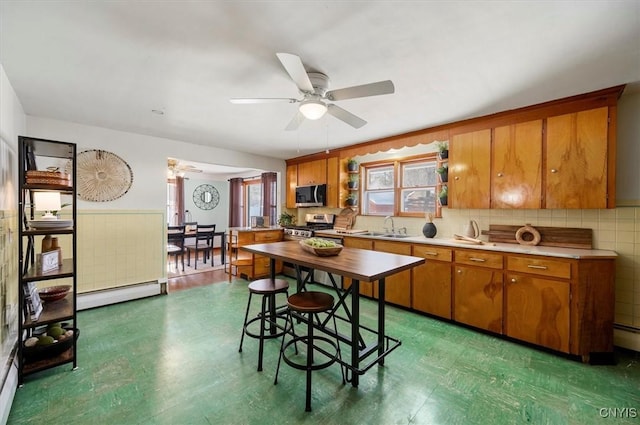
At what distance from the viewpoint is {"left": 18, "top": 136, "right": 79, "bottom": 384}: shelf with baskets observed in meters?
1.97

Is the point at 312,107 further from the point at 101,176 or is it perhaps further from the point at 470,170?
the point at 101,176

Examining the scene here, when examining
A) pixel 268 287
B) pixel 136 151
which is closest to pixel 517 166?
pixel 268 287

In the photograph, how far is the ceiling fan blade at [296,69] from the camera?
1565mm

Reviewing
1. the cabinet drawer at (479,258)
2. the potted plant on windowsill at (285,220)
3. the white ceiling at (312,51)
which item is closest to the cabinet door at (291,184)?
the potted plant on windowsill at (285,220)

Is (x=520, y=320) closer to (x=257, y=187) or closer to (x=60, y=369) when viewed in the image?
(x=60, y=369)

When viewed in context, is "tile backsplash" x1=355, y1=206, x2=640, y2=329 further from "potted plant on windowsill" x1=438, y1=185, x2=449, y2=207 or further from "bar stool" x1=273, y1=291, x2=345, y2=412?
"bar stool" x1=273, y1=291, x2=345, y2=412

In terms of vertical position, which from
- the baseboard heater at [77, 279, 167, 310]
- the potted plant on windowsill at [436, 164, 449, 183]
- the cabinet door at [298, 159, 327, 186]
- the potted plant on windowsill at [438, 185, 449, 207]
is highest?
the cabinet door at [298, 159, 327, 186]

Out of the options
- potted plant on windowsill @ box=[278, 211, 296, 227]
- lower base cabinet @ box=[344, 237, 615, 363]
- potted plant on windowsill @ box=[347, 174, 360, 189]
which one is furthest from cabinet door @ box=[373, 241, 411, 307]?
A: potted plant on windowsill @ box=[278, 211, 296, 227]

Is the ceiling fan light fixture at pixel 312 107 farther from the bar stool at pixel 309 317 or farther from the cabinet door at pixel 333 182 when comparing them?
the cabinet door at pixel 333 182

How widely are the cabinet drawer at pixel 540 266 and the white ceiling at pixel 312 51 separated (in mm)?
1551

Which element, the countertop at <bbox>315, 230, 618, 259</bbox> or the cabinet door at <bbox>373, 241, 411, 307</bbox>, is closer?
the countertop at <bbox>315, 230, 618, 259</bbox>

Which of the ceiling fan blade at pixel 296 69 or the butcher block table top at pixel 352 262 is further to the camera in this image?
the butcher block table top at pixel 352 262

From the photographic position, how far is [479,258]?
2.85 meters

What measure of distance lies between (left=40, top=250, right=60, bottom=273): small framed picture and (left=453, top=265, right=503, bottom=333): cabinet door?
3790 mm
